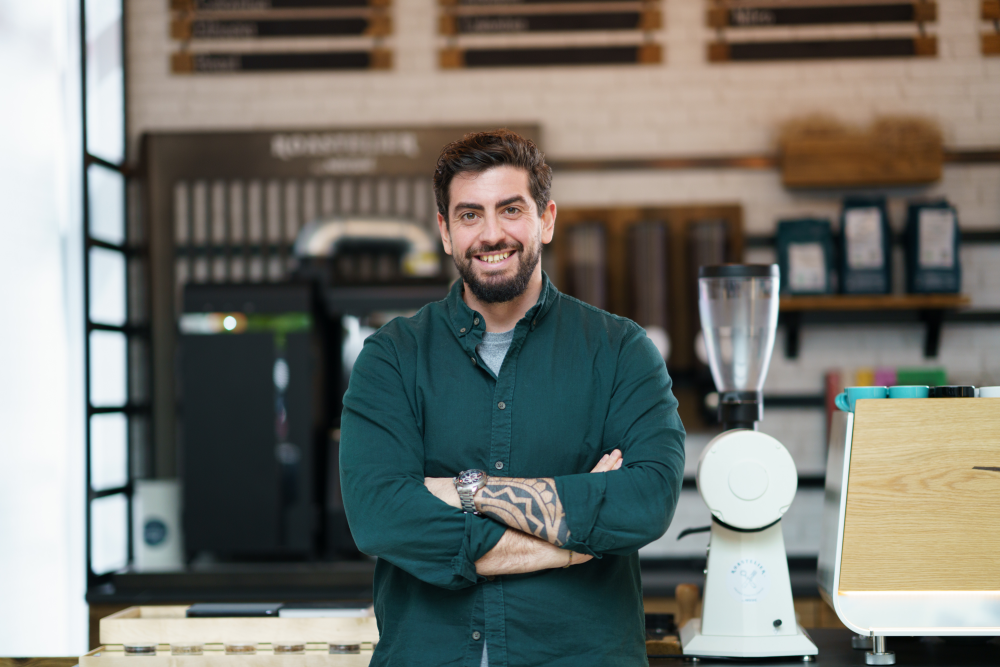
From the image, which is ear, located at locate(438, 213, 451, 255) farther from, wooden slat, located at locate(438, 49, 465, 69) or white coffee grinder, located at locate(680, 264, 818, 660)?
wooden slat, located at locate(438, 49, 465, 69)

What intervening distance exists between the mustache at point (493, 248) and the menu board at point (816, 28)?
290cm

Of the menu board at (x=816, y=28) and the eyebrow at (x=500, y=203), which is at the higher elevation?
the menu board at (x=816, y=28)

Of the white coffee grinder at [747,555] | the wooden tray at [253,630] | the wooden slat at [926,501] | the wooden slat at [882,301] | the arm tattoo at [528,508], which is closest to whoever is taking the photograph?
the arm tattoo at [528,508]

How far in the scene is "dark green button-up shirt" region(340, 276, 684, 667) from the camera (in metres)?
1.37

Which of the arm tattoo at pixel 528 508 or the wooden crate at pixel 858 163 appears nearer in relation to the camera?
the arm tattoo at pixel 528 508

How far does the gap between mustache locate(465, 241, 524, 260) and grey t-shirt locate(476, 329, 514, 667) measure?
146mm

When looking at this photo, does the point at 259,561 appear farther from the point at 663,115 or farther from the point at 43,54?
the point at 663,115

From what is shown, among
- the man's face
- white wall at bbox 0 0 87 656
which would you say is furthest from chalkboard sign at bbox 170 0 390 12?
the man's face

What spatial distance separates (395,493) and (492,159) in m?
0.59

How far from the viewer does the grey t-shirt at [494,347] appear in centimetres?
154

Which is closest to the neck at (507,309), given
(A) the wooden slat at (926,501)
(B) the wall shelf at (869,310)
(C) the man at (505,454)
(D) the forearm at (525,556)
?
(C) the man at (505,454)

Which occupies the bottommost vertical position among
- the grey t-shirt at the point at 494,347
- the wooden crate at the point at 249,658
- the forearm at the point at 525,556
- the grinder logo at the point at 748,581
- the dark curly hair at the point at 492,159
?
the wooden crate at the point at 249,658

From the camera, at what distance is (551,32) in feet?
13.2

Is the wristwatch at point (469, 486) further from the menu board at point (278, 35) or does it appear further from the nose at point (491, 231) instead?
the menu board at point (278, 35)
